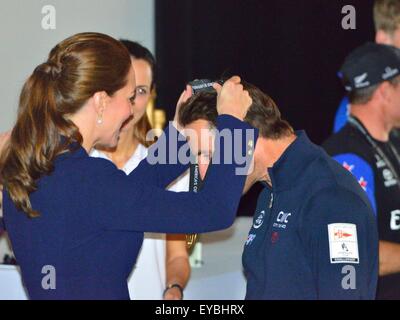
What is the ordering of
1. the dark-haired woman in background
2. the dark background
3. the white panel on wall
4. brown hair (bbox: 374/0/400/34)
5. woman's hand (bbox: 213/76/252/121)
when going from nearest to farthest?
woman's hand (bbox: 213/76/252/121) < the dark-haired woman in background < brown hair (bbox: 374/0/400/34) < the white panel on wall < the dark background

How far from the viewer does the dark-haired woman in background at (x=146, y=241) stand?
2.53 metres

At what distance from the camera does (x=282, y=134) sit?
1.95m

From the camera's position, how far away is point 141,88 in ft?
8.85

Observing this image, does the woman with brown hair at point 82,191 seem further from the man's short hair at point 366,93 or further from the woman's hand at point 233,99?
the man's short hair at point 366,93

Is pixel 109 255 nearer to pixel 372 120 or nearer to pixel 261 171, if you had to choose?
pixel 261 171

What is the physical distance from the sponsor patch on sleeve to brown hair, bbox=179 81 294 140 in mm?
334

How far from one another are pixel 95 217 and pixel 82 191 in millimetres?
61

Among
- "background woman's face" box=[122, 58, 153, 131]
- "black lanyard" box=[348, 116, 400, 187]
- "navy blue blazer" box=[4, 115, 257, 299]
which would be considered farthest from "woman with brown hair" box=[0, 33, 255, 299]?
"black lanyard" box=[348, 116, 400, 187]

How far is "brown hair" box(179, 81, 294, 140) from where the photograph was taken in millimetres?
Result: 1908

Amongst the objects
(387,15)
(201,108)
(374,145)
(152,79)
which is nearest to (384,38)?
(387,15)

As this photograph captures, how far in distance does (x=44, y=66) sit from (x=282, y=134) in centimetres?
59

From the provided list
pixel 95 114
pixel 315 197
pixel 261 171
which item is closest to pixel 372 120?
pixel 261 171

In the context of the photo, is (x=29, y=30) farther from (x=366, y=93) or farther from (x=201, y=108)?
(x=201, y=108)

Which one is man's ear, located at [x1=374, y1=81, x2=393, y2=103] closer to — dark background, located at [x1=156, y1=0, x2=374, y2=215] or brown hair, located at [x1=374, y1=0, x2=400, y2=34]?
brown hair, located at [x1=374, y1=0, x2=400, y2=34]
